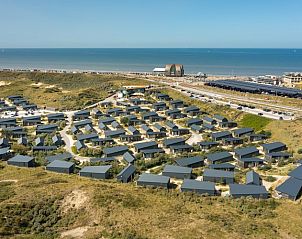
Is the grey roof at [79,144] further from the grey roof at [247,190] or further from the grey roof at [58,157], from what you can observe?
the grey roof at [247,190]

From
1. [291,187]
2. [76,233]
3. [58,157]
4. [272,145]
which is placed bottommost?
[76,233]

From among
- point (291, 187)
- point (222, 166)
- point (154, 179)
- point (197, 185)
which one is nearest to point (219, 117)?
point (222, 166)

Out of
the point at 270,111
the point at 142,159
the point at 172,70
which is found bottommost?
the point at 142,159

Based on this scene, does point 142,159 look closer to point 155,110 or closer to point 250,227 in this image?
point 250,227

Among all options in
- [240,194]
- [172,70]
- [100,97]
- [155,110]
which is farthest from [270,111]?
[172,70]

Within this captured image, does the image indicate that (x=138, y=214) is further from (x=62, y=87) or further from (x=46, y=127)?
(x=62, y=87)

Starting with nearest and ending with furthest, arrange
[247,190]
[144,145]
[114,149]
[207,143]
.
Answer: [247,190]
[114,149]
[144,145]
[207,143]

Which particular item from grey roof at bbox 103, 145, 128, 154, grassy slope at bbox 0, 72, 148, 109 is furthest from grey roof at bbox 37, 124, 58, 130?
grassy slope at bbox 0, 72, 148, 109
